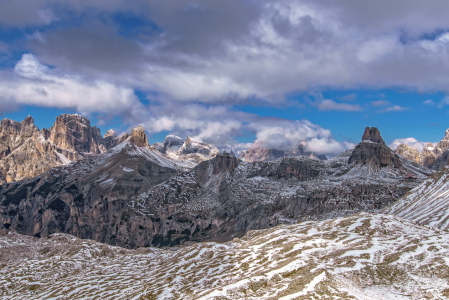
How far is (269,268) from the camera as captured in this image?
77625 millimetres

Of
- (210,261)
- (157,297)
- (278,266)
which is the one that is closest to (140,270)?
(210,261)

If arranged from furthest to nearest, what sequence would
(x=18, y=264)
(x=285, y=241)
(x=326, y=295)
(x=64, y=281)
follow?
1. (x=18, y=264)
2. (x=64, y=281)
3. (x=285, y=241)
4. (x=326, y=295)

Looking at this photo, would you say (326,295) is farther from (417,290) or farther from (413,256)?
(413,256)

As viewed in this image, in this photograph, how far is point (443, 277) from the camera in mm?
60250

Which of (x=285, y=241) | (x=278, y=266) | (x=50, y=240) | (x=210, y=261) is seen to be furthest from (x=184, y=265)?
(x=50, y=240)

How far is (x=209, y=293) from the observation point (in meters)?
69.8

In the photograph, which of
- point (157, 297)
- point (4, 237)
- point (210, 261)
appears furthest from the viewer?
point (4, 237)

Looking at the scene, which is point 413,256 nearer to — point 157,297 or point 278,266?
point 278,266

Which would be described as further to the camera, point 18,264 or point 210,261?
point 18,264

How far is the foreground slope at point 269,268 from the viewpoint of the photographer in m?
62.3

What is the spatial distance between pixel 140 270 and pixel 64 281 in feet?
88.0

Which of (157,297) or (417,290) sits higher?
(417,290)

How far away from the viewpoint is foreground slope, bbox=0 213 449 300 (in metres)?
62.3

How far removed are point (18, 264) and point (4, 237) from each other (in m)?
36.3
